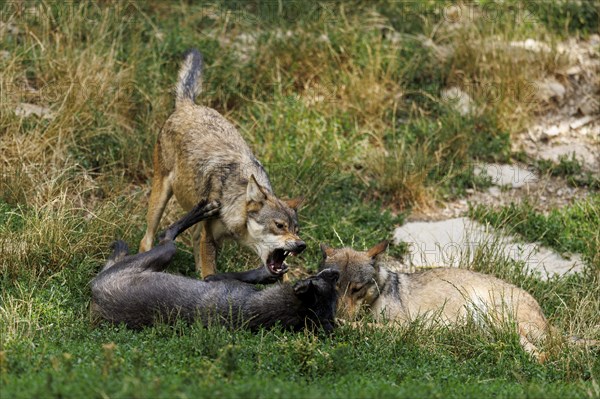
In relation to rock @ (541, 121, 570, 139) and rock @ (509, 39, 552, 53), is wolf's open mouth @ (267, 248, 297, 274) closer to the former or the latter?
rock @ (541, 121, 570, 139)

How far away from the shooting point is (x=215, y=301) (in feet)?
29.7

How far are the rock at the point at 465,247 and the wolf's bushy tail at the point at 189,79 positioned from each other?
3.24m

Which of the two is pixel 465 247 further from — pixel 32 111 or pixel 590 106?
pixel 32 111

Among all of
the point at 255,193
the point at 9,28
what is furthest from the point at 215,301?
the point at 9,28

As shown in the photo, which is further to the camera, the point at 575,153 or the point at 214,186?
the point at 575,153

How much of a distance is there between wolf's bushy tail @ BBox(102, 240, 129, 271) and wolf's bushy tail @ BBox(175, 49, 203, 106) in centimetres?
203

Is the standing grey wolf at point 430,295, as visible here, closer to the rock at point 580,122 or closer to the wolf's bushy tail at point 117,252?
the wolf's bushy tail at point 117,252

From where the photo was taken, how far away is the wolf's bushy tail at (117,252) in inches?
398

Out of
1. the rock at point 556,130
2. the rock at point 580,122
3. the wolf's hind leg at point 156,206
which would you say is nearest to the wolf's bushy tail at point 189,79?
the wolf's hind leg at point 156,206

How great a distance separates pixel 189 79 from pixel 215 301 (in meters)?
3.60

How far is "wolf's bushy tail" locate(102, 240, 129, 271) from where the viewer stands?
10.1 meters

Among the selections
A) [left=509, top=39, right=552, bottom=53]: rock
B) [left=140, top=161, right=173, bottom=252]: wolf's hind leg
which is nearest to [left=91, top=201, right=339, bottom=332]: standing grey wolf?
[left=140, top=161, right=173, bottom=252]: wolf's hind leg

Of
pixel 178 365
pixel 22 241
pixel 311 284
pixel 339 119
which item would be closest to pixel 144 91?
pixel 339 119

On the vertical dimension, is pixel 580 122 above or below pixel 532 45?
below
